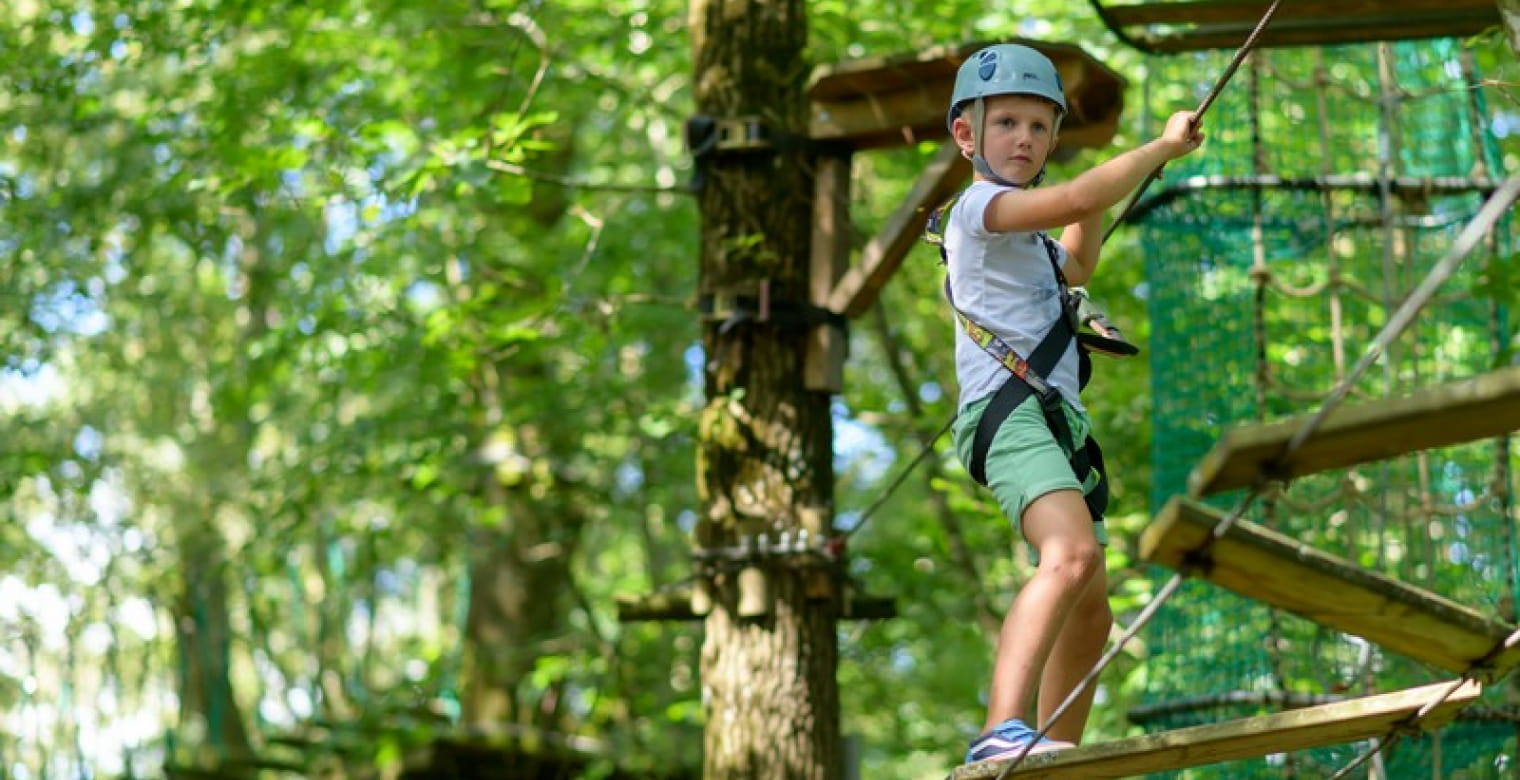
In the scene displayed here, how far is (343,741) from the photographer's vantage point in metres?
9.70

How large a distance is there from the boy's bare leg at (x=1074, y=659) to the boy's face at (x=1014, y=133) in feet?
2.55

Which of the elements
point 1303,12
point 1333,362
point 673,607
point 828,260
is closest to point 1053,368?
point 828,260

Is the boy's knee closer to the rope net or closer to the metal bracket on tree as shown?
the metal bracket on tree

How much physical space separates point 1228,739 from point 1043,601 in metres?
0.37

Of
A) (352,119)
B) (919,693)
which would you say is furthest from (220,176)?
(919,693)

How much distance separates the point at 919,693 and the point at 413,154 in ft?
25.0

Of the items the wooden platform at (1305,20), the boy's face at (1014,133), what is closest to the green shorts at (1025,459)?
the boy's face at (1014,133)

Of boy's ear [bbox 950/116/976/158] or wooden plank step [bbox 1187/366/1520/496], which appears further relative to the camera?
boy's ear [bbox 950/116/976/158]

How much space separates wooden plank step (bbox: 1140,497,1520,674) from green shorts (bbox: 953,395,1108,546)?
20.7 inches

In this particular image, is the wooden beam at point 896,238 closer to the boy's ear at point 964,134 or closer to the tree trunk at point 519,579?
the boy's ear at point 964,134

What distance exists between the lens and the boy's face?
3.40 meters

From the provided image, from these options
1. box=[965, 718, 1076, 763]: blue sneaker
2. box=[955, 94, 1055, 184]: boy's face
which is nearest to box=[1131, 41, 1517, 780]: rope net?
box=[955, 94, 1055, 184]: boy's face

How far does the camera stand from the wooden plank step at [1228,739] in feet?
9.85

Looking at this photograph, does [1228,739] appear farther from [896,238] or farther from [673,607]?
[673,607]
